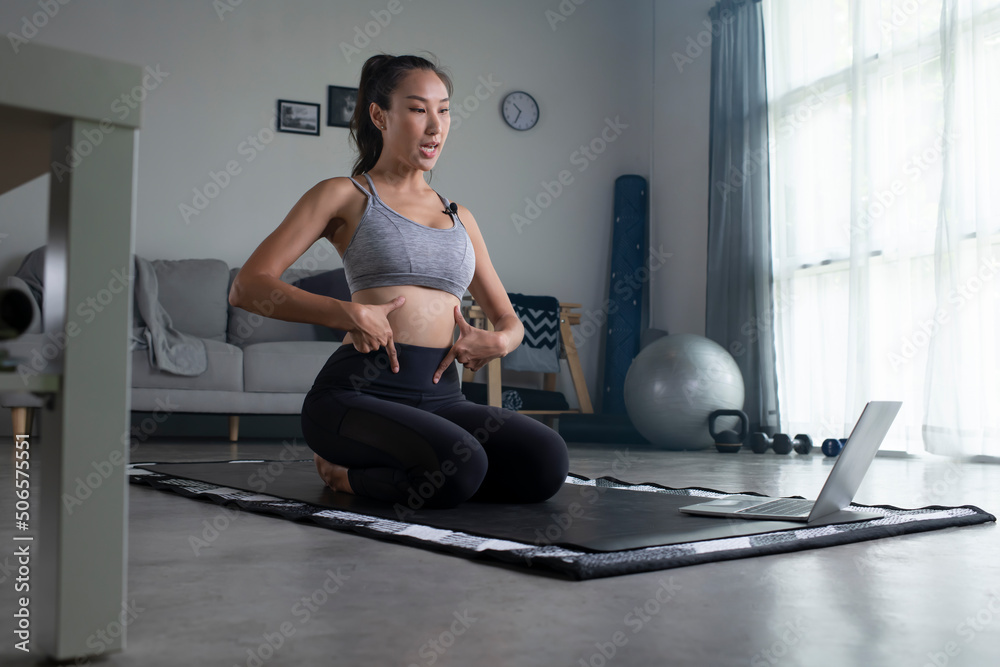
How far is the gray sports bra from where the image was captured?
1.71 metres

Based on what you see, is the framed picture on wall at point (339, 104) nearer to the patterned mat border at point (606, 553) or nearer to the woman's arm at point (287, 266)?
the woman's arm at point (287, 266)

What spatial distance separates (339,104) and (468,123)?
2.69ft

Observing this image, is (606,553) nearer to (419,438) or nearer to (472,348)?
(419,438)

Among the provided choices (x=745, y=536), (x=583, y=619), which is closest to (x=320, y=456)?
(x=745, y=536)

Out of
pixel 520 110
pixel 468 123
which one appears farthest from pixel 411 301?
pixel 520 110

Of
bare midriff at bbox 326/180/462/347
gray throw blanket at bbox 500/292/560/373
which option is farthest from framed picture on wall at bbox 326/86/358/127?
bare midriff at bbox 326/180/462/347

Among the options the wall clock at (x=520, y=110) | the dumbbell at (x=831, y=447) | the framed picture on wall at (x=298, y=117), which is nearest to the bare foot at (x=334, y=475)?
the dumbbell at (x=831, y=447)

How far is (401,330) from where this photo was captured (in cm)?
168

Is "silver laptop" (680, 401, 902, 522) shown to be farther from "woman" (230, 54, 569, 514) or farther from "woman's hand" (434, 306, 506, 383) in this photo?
"woman's hand" (434, 306, 506, 383)

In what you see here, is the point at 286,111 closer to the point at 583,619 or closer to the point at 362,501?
the point at 362,501

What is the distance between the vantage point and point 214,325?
4395 mm

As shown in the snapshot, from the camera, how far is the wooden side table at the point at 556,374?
4.50m

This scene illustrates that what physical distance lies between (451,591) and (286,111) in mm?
4559

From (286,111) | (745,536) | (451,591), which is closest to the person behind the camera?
(451,591)
